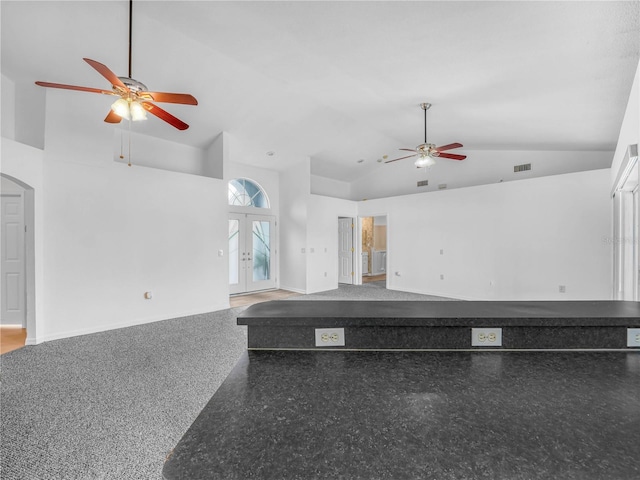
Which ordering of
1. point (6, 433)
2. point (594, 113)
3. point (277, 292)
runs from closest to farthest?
point (6, 433) < point (594, 113) < point (277, 292)

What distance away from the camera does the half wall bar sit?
126cm

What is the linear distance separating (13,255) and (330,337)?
565cm

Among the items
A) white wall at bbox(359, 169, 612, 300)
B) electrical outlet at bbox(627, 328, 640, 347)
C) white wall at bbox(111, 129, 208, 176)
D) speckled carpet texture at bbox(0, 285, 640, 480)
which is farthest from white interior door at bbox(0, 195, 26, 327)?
white wall at bbox(359, 169, 612, 300)

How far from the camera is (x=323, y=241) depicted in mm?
7656

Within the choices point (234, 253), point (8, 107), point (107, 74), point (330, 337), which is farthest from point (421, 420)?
point (234, 253)

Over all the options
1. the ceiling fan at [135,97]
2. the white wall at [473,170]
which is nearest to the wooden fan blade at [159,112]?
the ceiling fan at [135,97]

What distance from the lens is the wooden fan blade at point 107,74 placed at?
223cm

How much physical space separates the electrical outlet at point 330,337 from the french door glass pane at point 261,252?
20.4ft

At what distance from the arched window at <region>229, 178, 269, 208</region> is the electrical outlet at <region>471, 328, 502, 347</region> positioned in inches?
250

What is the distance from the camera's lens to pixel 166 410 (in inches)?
92.9

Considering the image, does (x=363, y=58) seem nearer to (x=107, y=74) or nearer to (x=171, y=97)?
(x=171, y=97)

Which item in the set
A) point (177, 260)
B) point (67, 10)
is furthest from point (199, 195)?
point (67, 10)

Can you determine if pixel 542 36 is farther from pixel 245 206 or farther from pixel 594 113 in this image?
pixel 245 206

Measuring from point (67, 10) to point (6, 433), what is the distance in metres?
3.75
